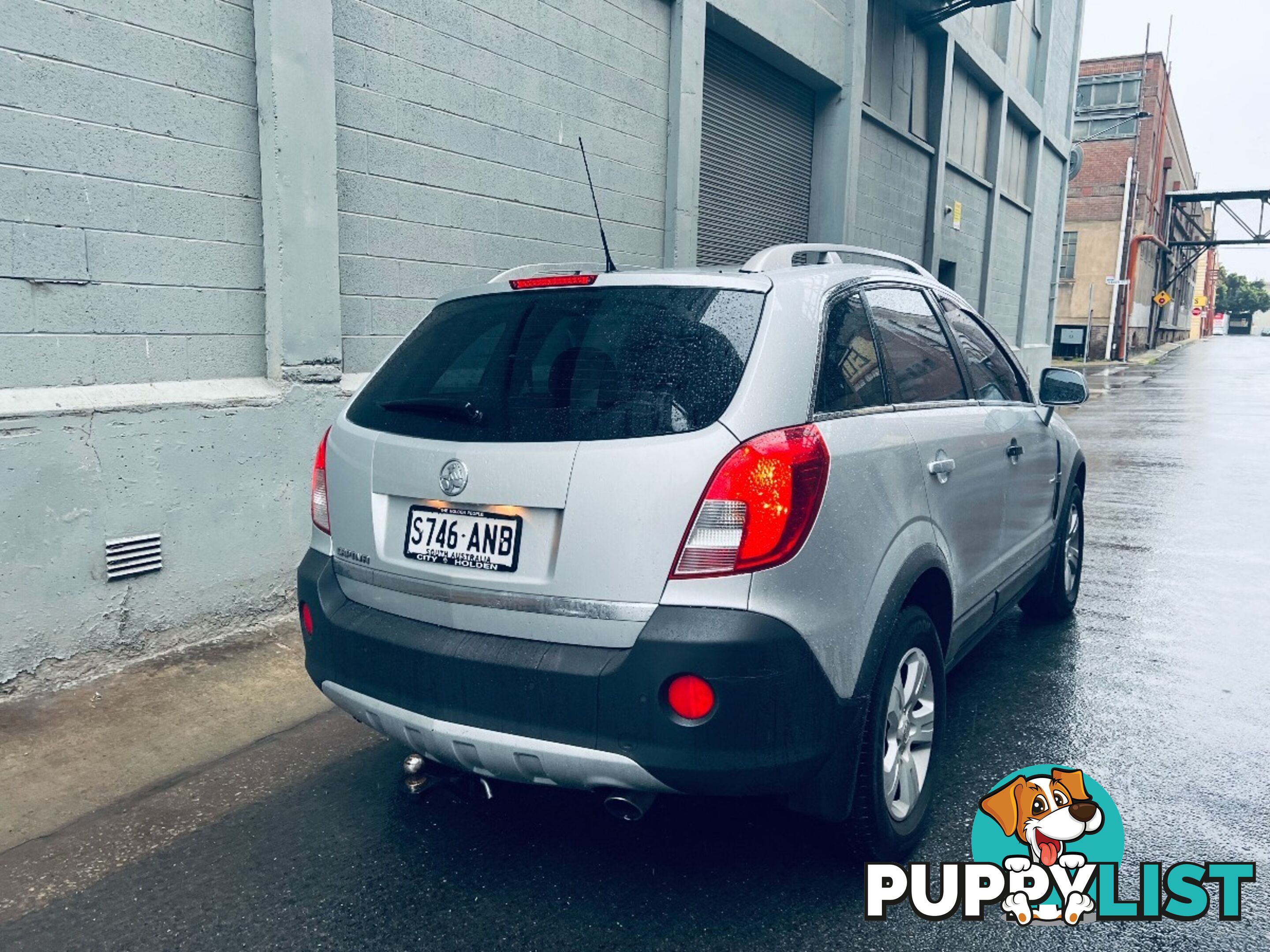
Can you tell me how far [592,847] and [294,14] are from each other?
414cm

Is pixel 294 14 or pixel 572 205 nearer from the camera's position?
pixel 294 14

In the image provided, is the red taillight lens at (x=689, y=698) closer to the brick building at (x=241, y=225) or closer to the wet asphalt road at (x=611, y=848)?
the wet asphalt road at (x=611, y=848)

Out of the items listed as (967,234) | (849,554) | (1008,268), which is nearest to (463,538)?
(849,554)

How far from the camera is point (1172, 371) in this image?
3256cm

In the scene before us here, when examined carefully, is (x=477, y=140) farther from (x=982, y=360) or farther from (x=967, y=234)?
(x=967, y=234)

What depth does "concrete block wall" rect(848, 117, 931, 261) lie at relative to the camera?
12.1 m

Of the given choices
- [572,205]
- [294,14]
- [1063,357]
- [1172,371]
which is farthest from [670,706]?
[1063,357]

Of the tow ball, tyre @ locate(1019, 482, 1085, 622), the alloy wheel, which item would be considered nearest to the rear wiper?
the tow ball

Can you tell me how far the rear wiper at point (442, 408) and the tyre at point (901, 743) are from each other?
1.28 metres

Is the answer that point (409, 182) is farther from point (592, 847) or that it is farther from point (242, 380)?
point (592, 847)

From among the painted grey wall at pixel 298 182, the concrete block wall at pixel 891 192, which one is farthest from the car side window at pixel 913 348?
the concrete block wall at pixel 891 192

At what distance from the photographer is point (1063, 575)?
5227 mm

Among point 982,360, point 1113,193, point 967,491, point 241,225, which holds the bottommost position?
point 967,491

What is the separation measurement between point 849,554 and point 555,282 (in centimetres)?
117
